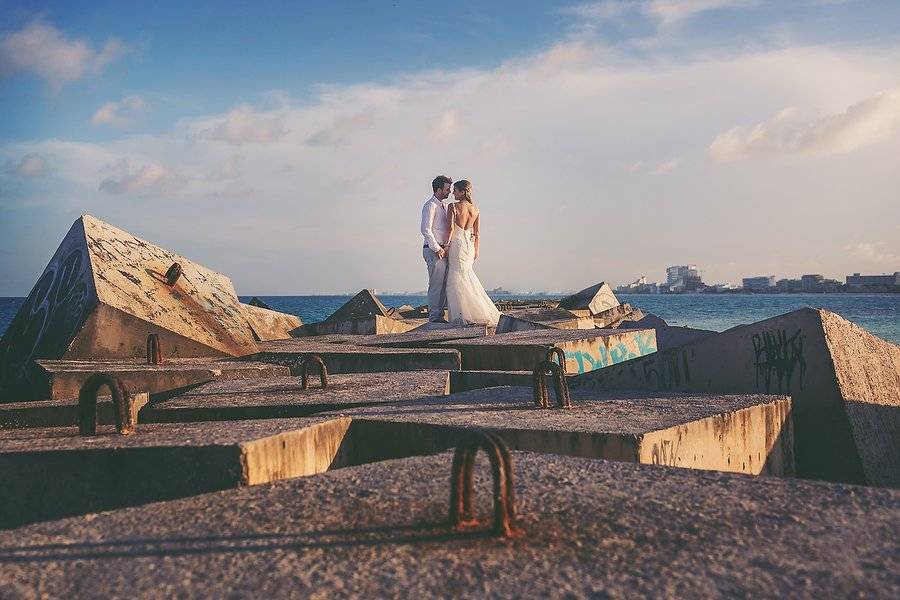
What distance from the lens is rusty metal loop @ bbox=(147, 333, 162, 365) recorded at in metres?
4.61

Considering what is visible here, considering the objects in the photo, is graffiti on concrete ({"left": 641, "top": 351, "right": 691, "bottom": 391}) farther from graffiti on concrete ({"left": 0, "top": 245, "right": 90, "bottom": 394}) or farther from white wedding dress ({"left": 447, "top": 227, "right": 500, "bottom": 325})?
white wedding dress ({"left": 447, "top": 227, "right": 500, "bottom": 325})

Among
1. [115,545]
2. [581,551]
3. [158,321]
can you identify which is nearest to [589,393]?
[581,551]

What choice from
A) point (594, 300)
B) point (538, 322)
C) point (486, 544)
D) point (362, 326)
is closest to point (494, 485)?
point (486, 544)

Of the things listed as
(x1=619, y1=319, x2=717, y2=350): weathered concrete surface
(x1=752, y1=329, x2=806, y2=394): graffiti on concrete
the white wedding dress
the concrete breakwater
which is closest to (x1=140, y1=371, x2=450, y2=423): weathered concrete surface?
the concrete breakwater

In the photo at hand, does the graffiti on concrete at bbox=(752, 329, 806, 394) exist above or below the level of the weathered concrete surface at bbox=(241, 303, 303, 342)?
below

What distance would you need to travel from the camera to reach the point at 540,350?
5.13 meters

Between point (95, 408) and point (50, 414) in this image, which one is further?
point (50, 414)

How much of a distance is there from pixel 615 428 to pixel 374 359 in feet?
9.30

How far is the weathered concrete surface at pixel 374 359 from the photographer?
5.03 metres

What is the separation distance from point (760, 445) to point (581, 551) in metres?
1.92

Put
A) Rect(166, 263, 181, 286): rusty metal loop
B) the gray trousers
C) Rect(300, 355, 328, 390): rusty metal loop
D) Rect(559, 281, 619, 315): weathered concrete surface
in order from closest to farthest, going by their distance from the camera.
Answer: Rect(300, 355, 328, 390): rusty metal loop, Rect(166, 263, 181, 286): rusty metal loop, the gray trousers, Rect(559, 281, 619, 315): weathered concrete surface

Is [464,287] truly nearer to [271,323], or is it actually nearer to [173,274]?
[271,323]

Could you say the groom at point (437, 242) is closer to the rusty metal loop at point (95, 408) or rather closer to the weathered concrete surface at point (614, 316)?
the weathered concrete surface at point (614, 316)

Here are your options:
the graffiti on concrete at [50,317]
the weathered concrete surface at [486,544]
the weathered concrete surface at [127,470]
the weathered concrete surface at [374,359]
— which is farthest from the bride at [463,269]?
→ the weathered concrete surface at [486,544]
